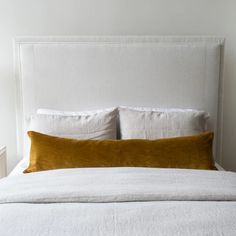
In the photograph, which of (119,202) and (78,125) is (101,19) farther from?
(119,202)

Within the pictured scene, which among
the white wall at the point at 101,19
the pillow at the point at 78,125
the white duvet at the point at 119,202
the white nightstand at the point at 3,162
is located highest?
the white wall at the point at 101,19

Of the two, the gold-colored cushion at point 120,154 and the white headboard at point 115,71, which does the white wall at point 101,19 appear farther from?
the gold-colored cushion at point 120,154

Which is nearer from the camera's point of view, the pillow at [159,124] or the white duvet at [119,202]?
the white duvet at [119,202]

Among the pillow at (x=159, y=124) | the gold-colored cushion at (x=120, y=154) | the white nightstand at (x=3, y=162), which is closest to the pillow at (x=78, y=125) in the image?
the pillow at (x=159, y=124)

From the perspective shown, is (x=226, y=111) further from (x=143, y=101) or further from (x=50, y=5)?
(x=50, y=5)

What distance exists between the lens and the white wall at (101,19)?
8.94ft

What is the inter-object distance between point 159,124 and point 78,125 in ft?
1.75

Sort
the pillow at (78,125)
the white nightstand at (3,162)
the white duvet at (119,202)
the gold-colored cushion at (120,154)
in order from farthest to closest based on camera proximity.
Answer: the white nightstand at (3,162), the pillow at (78,125), the gold-colored cushion at (120,154), the white duvet at (119,202)

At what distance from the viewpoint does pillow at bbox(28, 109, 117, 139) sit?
239cm

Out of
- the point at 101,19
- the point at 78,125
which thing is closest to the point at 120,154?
the point at 78,125

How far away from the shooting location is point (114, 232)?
133 centimetres

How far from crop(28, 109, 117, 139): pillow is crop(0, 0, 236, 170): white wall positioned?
51cm

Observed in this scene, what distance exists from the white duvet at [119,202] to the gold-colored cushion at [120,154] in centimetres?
17

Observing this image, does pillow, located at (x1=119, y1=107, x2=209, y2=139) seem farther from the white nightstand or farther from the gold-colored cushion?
the white nightstand
